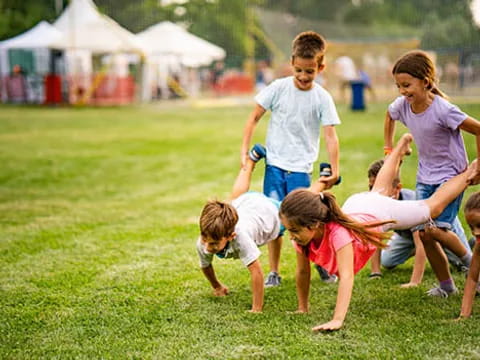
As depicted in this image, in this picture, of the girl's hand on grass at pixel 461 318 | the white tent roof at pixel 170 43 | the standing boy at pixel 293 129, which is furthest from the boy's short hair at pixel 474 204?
the white tent roof at pixel 170 43

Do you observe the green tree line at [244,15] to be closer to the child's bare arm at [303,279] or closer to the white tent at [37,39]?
the white tent at [37,39]

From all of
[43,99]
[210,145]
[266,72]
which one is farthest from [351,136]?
[43,99]

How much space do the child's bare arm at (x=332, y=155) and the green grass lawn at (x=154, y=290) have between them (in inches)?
31.2

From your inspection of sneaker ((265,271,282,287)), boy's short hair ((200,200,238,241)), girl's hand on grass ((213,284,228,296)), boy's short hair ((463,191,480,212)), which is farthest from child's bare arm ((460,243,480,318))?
girl's hand on grass ((213,284,228,296))

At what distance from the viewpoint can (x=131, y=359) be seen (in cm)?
323

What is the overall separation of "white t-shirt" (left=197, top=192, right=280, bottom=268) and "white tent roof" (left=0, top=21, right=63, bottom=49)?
68.1 feet

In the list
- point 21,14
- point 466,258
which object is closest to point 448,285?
point 466,258

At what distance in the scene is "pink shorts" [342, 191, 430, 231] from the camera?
3782 mm

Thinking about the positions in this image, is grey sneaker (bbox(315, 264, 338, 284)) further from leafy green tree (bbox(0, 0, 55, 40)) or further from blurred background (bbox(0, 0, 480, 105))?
leafy green tree (bbox(0, 0, 55, 40))

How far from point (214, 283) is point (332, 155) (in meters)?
1.28

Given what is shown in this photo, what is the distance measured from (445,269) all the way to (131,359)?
86.5 inches

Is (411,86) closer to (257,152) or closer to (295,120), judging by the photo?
(295,120)

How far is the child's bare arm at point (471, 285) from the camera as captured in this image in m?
3.66

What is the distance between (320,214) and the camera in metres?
3.47
